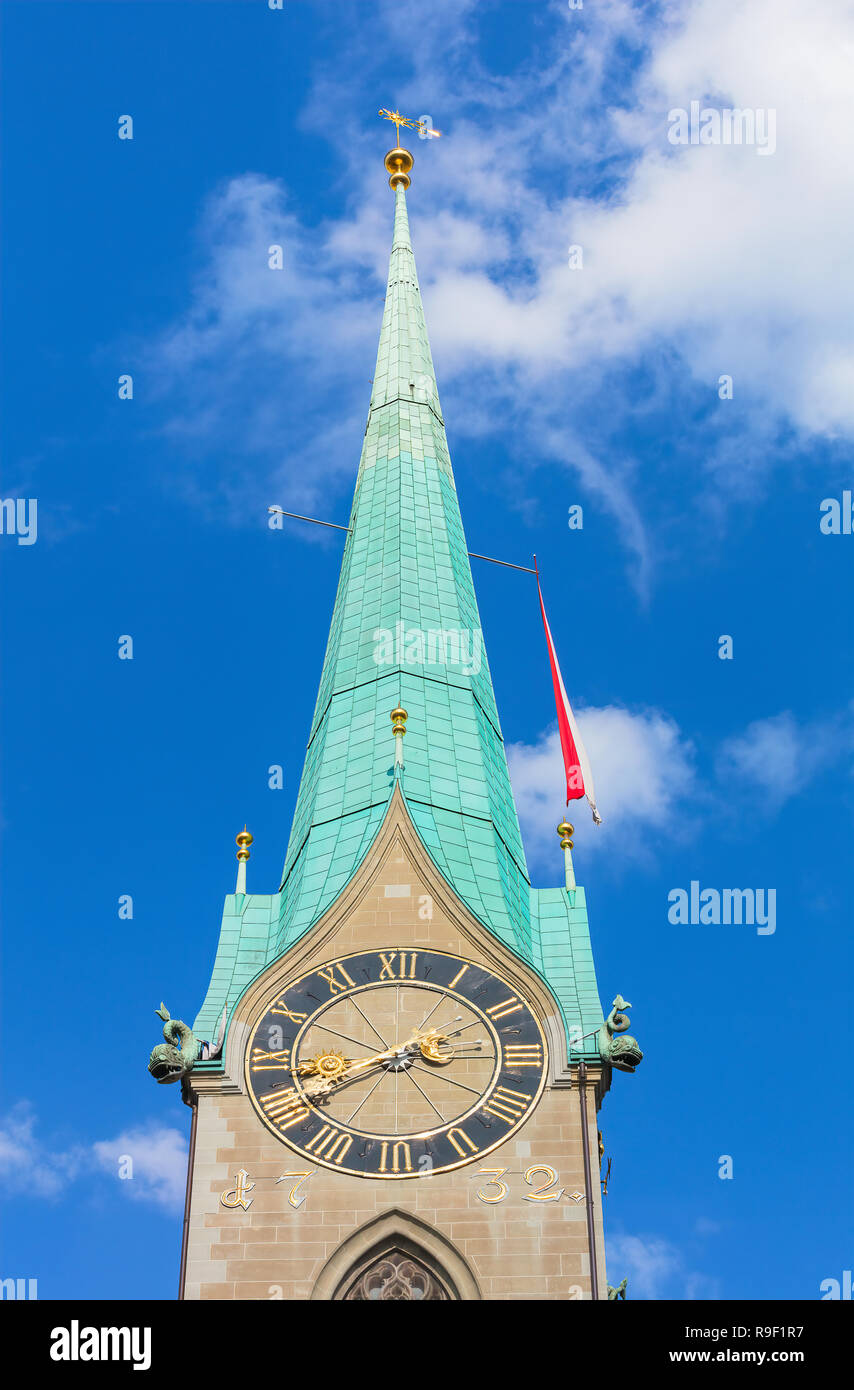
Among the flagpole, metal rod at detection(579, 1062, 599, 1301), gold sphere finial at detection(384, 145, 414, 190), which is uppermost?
gold sphere finial at detection(384, 145, 414, 190)

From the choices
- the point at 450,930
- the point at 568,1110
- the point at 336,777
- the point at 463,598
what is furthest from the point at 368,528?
the point at 568,1110

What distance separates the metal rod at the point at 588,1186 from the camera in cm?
3209

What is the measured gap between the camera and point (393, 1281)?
1271 inches

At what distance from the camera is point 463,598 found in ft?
145

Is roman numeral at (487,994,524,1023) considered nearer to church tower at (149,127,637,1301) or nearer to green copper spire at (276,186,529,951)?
church tower at (149,127,637,1301)

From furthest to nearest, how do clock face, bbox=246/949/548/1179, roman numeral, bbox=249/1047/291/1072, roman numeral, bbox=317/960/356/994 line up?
roman numeral, bbox=317/960/356/994, roman numeral, bbox=249/1047/291/1072, clock face, bbox=246/949/548/1179

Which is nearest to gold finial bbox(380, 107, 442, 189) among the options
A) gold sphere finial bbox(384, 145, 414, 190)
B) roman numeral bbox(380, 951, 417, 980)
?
gold sphere finial bbox(384, 145, 414, 190)

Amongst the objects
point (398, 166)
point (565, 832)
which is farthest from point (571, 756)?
point (398, 166)

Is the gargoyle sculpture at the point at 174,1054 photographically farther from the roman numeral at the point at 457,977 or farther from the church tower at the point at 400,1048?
the roman numeral at the point at 457,977

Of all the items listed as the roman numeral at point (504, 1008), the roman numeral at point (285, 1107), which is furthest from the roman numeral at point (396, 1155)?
the roman numeral at point (504, 1008)

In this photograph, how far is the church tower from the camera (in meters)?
32.4

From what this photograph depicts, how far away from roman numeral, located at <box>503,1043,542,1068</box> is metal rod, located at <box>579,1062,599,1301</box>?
636 millimetres

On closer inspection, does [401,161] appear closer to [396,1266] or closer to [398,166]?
[398,166]
